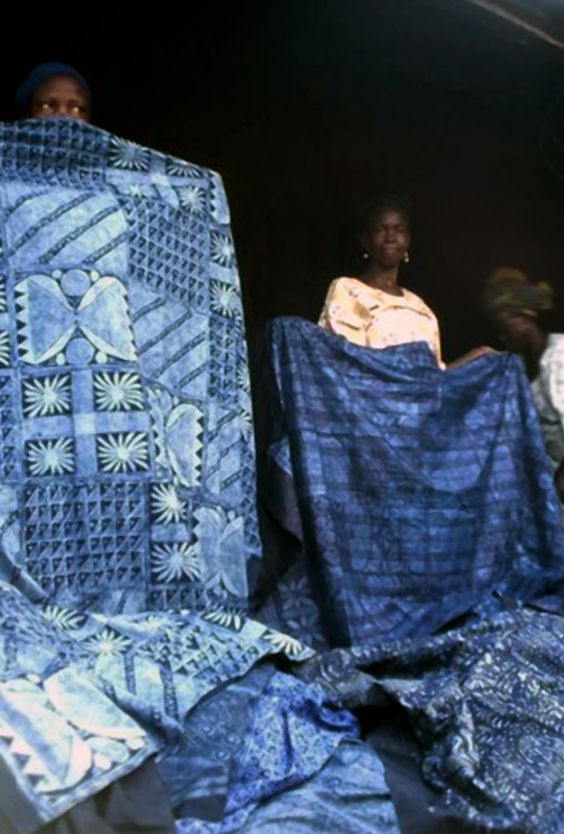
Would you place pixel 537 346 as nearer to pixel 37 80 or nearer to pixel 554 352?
pixel 554 352

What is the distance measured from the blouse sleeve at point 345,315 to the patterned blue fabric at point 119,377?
1093mm

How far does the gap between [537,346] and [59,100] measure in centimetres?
227

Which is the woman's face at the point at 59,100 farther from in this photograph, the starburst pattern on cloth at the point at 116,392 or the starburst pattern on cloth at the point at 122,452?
the starburst pattern on cloth at the point at 122,452

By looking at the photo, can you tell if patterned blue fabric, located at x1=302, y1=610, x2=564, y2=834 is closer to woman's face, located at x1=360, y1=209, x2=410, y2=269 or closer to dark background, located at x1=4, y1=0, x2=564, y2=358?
woman's face, located at x1=360, y1=209, x2=410, y2=269

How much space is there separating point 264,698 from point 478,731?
0.64 meters

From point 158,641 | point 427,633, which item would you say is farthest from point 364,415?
point 158,641

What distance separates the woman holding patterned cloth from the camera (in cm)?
600

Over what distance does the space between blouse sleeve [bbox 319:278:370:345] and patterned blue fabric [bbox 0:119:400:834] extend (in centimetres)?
110

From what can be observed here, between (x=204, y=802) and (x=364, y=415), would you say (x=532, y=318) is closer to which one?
(x=364, y=415)

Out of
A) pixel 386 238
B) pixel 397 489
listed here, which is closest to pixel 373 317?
pixel 386 238

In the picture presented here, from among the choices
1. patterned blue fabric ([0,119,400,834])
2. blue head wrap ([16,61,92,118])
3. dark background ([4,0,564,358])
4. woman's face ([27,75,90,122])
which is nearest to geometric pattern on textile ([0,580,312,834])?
patterned blue fabric ([0,119,400,834])

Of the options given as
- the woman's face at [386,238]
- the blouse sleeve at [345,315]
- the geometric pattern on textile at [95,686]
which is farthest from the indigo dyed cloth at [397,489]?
the woman's face at [386,238]

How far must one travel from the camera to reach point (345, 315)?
6.18m

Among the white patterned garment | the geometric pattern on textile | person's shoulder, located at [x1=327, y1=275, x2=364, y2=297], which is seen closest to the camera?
Result: the geometric pattern on textile
